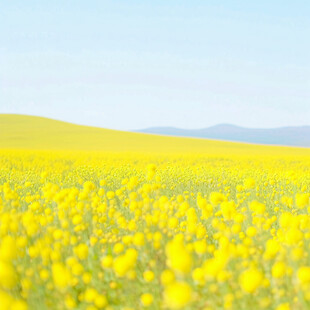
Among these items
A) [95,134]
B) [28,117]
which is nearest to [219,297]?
[95,134]

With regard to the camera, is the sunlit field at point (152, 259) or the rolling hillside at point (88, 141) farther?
the rolling hillside at point (88, 141)

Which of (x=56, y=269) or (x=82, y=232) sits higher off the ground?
(x=56, y=269)

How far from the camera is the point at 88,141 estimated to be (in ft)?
131

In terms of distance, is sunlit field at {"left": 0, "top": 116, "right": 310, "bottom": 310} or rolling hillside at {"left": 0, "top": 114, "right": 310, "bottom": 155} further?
rolling hillside at {"left": 0, "top": 114, "right": 310, "bottom": 155}

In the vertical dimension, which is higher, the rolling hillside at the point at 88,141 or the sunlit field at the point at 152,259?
the rolling hillside at the point at 88,141

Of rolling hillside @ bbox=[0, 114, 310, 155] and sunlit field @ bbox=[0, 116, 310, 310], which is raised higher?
rolling hillside @ bbox=[0, 114, 310, 155]

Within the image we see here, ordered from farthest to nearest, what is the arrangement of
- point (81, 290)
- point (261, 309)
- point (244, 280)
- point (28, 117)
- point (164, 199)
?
1. point (28, 117)
2. point (164, 199)
3. point (81, 290)
4. point (261, 309)
5. point (244, 280)

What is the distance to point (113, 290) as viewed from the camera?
2.97m

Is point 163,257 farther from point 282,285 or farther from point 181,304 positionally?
point 181,304

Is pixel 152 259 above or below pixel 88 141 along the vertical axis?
below

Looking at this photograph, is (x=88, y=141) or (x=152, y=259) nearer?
(x=152, y=259)

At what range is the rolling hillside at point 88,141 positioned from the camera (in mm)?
34594

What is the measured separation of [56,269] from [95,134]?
43862mm

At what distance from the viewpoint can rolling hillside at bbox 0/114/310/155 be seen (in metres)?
34.6
